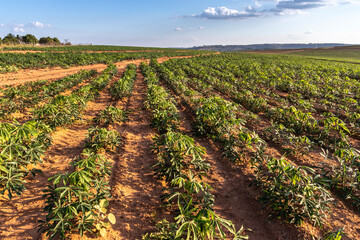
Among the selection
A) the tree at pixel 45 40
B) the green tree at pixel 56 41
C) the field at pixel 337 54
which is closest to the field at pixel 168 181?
the field at pixel 337 54

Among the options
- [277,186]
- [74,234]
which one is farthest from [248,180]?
[74,234]

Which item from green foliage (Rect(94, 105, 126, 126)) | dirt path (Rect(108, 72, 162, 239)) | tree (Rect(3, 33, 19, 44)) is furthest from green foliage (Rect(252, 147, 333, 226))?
tree (Rect(3, 33, 19, 44))

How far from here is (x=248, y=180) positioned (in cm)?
411

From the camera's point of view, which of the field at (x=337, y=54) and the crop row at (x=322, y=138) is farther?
the field at (x=337, y=54)

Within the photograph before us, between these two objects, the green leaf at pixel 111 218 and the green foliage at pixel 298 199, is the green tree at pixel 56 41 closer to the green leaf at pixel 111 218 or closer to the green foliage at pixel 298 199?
the green leaf at pixel 111 218

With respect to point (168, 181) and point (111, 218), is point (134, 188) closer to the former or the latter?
point (168, 181)

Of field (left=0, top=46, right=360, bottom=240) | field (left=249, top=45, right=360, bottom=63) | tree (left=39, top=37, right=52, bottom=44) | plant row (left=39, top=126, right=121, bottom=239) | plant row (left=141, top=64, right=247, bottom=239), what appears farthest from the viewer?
tree (left=39, top=37, right=52, bottom=44)

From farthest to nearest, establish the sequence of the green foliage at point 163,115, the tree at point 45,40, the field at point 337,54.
Answer: the tree at point 45,40
the field at point 337,54
the green foliage at point 163,115

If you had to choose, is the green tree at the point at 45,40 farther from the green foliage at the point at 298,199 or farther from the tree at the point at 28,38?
the green foliage at the point at 298,199

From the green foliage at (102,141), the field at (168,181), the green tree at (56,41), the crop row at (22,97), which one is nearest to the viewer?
the field at (168,181)

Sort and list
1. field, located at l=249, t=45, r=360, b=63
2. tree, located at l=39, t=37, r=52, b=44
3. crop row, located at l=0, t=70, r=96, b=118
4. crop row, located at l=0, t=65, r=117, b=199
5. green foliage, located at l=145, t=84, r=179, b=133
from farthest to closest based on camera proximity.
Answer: tree, located at l=39, t=37, r=52, b=44
field, located at l=249, t=45, r=360, b=63
crop row, located at l=0, t=70, r=96, b=118
green foliage, located at l=145, t=84, r=179, b=133
crop row, located at l=0, t=65, r=117, b=199

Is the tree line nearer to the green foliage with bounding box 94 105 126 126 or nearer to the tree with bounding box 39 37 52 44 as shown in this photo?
the tree with bounding box 39 37 52 44

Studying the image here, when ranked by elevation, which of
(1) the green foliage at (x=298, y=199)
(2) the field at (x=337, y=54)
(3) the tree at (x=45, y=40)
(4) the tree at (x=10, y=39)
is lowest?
(1) the green foliage at (x=298, y=199)

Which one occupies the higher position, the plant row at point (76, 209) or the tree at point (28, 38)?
the tree at point (28, 38)
